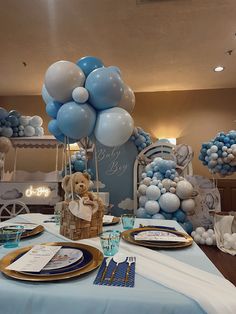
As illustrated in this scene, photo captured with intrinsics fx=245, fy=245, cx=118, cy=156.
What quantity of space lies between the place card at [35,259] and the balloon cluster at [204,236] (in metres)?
2.21

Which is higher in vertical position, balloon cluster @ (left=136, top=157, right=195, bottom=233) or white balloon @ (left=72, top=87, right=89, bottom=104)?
white balloon @ (left=72, top=87, right=89, bottom=104)

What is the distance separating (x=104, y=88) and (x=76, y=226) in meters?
0.62

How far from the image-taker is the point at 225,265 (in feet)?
7.23

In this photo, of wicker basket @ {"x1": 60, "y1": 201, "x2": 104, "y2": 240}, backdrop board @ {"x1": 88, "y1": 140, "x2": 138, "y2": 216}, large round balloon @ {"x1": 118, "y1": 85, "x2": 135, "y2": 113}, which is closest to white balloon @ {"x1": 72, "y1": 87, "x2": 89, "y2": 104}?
large round balloon @ {"x1": 118, "y1": 85, "x2": 135, "y2": 113}

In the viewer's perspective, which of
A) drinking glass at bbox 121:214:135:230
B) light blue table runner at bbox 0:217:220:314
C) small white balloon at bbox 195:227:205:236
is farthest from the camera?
small white balloon at bbox 195:227:205:236

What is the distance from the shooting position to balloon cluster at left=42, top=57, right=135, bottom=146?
1.09 meters

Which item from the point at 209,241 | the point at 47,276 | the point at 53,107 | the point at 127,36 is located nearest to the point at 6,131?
the point at 127,36

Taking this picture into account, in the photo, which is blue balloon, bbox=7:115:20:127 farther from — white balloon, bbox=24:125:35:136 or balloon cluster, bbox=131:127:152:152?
balloon cluster, bbox=131:127:152:152

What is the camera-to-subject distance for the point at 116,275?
2.41 feet

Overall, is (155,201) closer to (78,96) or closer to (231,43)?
(78,96)

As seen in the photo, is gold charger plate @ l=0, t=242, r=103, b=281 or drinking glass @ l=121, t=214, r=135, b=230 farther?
drinking glass @ l=121, t=214, r=135, b=230

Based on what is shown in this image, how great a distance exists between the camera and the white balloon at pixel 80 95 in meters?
1.08

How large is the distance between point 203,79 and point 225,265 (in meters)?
3.33

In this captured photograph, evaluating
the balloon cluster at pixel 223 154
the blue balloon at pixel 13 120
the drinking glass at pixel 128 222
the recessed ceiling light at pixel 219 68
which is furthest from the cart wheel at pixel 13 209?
the recessed ceiling light at pixel 219 68
